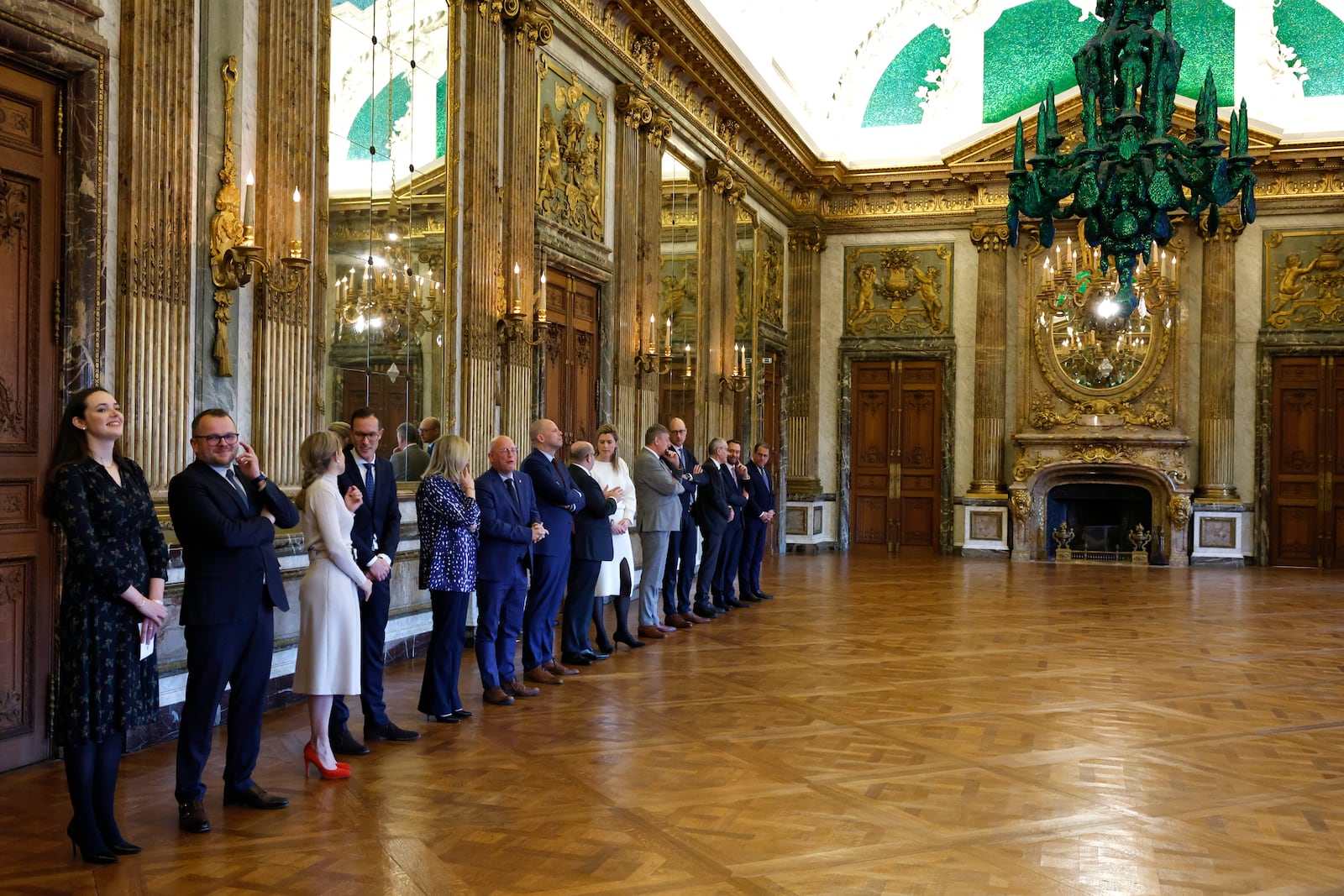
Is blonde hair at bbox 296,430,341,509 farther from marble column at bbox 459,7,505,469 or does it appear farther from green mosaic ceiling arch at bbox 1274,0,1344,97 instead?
green mosaic ceiling arch at bbox 1274,0,1344,97

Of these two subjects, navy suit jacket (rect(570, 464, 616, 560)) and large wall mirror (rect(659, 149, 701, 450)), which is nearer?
navy suit jacket (rect(570, 464, 616, 560))

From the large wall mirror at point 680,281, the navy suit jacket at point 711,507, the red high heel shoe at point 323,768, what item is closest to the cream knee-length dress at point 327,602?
the red high heel shoe at point 323,768

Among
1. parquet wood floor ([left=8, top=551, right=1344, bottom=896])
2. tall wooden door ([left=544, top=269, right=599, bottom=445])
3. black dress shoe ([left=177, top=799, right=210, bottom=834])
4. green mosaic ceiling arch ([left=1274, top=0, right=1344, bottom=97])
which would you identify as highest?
green mosaic ceiling arch ([left=1274, top=0, right=1344, bottom=97])

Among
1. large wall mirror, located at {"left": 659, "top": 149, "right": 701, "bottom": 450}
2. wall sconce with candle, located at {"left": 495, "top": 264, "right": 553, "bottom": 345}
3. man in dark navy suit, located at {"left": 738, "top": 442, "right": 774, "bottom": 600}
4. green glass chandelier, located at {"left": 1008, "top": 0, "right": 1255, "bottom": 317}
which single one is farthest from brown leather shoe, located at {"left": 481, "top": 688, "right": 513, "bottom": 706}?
large wall mirror, located at {"left": 659, "top": 149, "right": 701, "bottom": 450}

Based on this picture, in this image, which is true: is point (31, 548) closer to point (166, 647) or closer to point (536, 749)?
point (166, 647)

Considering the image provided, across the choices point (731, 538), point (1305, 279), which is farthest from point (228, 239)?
point (1305, 279)

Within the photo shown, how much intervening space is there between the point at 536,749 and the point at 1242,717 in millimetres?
3710

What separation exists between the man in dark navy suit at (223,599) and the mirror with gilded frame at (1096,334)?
13.5 m

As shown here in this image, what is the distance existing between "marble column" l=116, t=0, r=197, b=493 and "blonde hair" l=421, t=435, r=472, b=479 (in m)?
1.15

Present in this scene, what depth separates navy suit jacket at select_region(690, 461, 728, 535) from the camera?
32.2ft

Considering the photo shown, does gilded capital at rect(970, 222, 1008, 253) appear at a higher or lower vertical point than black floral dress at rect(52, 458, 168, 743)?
higher

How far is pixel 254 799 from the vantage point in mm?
4172

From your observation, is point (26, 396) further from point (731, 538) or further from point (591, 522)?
point (731, 538)

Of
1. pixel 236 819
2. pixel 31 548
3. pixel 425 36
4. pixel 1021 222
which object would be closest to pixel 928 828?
pixel 236 819
